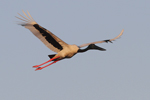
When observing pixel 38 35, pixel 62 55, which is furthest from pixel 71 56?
pixel 38 35

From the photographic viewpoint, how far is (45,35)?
27.2 metres

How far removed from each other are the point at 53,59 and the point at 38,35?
1.82 metres

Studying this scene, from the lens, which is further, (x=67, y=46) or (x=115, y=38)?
(x=115, y=38)

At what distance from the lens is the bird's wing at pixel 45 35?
2667 centimetres

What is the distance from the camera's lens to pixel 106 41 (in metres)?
28.6

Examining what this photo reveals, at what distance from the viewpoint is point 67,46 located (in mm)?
27031

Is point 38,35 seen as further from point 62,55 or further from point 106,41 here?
point 106,41

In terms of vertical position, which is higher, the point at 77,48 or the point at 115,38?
the point at 115,38

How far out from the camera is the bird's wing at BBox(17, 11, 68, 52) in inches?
1050

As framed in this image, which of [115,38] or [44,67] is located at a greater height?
[115,38]

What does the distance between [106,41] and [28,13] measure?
547 cm

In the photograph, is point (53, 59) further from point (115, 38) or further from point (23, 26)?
point (115, 38)

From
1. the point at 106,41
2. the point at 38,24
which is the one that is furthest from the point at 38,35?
the point at 106,41

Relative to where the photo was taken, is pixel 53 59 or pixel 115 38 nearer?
pixel 53 59
